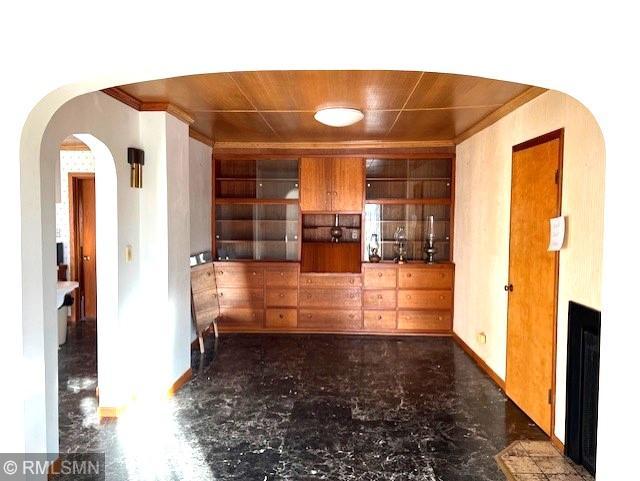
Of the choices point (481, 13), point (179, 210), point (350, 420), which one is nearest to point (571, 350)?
point (350, 420)

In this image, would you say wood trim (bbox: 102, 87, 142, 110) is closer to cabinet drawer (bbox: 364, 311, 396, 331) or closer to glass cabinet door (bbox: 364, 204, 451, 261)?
glass cabinet door (bbox: 364, 204, 451, 261)

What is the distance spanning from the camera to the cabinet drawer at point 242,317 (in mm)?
5820

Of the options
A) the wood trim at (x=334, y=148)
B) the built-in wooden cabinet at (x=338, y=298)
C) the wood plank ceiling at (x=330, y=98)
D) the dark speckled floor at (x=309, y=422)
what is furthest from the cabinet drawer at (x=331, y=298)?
the wood plank ceiling at (x=330, y=98)

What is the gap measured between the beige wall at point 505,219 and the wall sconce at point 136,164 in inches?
119

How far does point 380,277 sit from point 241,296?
1.80 metres

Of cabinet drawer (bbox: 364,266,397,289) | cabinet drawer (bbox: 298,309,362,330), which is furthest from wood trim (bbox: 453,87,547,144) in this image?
cabinet drawer (bbox: 298,309,362,330)

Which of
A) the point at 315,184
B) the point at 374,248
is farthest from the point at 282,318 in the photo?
the point at 315,184

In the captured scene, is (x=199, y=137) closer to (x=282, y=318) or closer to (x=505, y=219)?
(x=282, y=318)

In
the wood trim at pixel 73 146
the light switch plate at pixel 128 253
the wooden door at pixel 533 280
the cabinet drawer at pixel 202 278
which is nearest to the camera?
the wooden door at pixel 533 280

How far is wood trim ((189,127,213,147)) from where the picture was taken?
5.03m

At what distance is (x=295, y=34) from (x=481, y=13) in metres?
0.72

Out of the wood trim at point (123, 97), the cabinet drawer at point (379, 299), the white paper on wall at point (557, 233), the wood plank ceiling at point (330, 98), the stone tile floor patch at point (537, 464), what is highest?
the wood plank ceiling at point (330, 98)

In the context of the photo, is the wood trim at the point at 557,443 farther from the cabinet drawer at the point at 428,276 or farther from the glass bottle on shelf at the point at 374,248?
the glass bottle on shelf at the point at 374,248

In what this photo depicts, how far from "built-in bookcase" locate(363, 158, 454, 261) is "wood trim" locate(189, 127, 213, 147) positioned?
2027 mm
